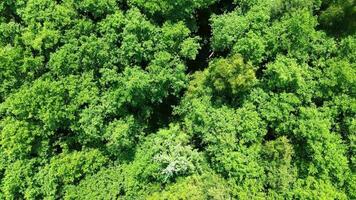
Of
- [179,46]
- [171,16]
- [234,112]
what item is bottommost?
[234,112]

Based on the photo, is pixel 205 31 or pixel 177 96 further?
pixel 205 31

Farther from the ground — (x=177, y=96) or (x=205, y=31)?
(x=205, y=31)

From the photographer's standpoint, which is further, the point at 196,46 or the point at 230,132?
the point at 196,46

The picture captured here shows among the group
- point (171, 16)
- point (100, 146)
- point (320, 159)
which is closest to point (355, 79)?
point (320, 159)

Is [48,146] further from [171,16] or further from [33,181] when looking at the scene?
[171,16]

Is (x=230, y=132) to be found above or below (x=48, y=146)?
above

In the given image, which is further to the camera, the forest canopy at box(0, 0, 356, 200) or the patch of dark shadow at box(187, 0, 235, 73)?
the patch of dark shadow at box(187, 0, 235, 73)

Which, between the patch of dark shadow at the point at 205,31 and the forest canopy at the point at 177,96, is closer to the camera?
the forest canopy at the point at 177,96
